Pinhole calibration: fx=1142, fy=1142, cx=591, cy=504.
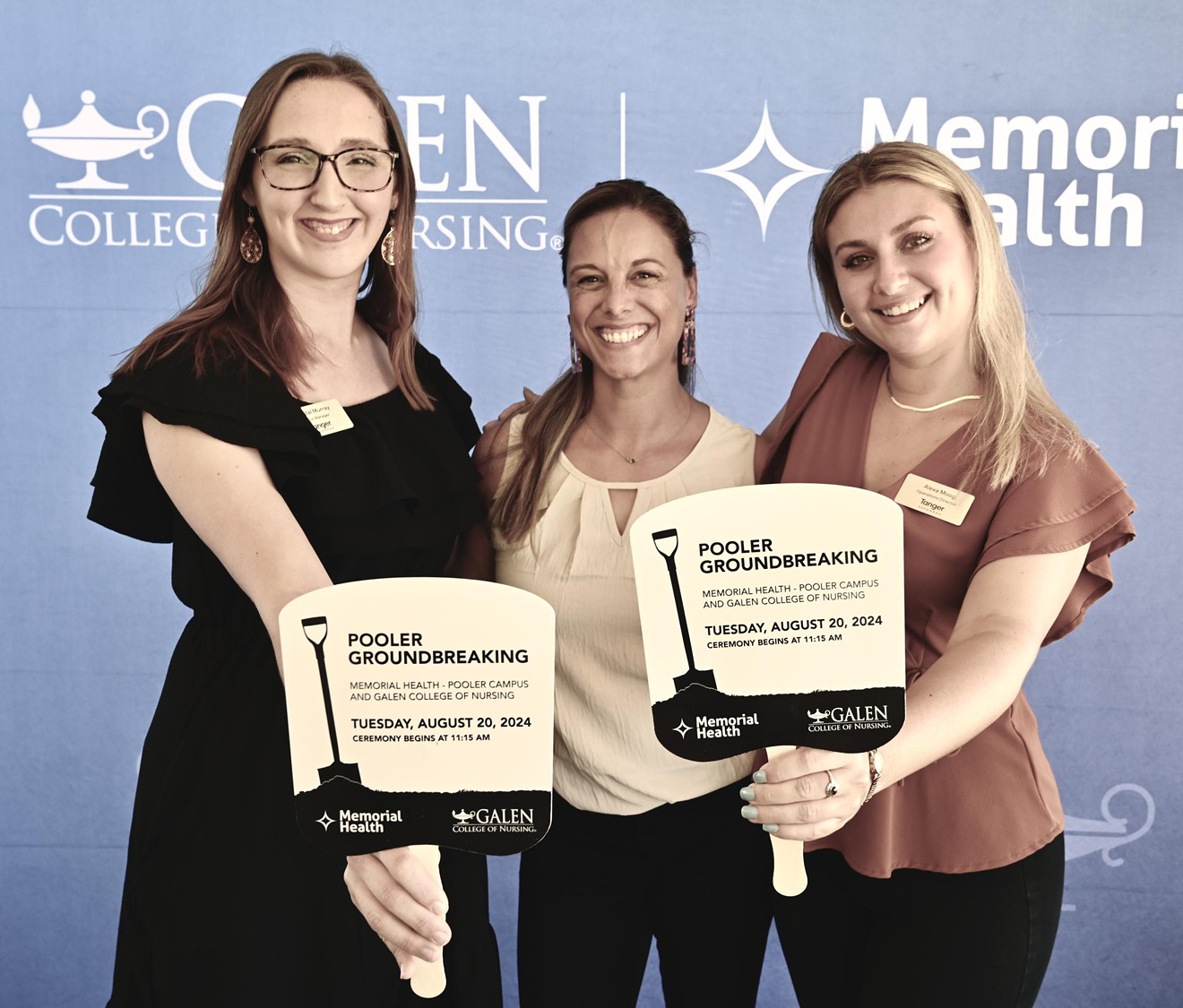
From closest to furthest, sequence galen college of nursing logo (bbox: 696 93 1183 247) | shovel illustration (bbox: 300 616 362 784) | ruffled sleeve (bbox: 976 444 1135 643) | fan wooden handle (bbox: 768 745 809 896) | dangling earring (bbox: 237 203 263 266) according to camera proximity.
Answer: shovel illustration (bbox: 300 616 362 784) → fan wooden handle (bbox: 768 745 809 896) → ruffled sleeve (bbox: 976 444 1135 643) → dangling earring (bbox: 237 203 263 266) → galen college of nursing logo (bbox: 696 93 1183 247)

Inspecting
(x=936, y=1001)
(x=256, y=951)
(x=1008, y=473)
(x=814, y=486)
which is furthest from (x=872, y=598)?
(x=256, y=951)

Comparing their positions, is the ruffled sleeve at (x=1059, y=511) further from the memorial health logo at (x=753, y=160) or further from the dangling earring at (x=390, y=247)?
the memorial health logo at (x=753, y=160)

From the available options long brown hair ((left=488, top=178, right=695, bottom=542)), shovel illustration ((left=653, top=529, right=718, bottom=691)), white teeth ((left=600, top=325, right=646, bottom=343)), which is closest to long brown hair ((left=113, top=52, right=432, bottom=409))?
long brown hair ((left=488, top=178, right=695, bottom=542))

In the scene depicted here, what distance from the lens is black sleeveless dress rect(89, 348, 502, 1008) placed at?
1585 mm

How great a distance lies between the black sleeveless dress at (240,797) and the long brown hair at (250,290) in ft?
0.16

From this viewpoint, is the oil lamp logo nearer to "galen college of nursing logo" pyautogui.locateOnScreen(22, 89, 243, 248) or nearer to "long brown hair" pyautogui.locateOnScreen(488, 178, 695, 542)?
"galen college of nursing logo" pyautogui.locateOnScreen(22, 89, 243, 248)

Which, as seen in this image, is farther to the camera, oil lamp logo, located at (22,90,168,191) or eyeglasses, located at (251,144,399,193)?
oil lamp logo, located at (22,90,168,191)

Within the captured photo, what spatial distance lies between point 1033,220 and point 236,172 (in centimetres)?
190

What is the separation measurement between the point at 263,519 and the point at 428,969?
1.93 feet

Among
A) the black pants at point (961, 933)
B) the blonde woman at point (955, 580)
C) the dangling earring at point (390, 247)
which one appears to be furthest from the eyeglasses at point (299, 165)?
the black pants at point (961, 933)

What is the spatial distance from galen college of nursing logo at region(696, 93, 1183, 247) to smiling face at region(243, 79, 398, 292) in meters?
1.48

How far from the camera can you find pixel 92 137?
2.82 metres

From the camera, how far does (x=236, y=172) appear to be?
167 cm

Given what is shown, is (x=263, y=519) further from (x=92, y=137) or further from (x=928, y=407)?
(x=92, y=137)
